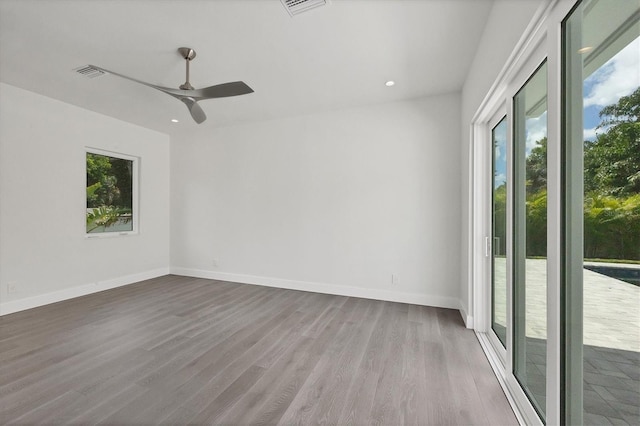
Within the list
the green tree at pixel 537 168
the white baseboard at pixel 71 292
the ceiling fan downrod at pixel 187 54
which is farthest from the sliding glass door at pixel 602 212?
the white baseboard at pixel 71 292

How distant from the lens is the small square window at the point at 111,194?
13.3 feet

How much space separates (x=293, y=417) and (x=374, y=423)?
475 millimetres

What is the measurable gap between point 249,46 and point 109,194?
11.8ft

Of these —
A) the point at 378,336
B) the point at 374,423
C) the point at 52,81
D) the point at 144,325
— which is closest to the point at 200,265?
the point at 144,325

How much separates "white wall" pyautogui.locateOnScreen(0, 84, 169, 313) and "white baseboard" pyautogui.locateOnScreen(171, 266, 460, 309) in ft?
3.85

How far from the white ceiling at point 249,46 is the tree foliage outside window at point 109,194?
999 mm

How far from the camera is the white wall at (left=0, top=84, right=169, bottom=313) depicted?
319cm

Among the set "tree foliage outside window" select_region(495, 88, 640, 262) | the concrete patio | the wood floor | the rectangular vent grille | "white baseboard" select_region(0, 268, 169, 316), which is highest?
the rectangular vent grille

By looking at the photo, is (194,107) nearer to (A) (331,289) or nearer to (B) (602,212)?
(A) (331,289)

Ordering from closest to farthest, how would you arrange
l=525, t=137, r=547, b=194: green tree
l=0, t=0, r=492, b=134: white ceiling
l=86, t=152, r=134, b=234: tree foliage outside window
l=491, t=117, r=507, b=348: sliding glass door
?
l=525, t=137, r=547, b=194: green tree → l=0, t=0, r=492, b=134: white ceiling → l=491, t=117, r=507, b=348: sliding glass door → l=86, t=152, r=134, b=234: tree foliage outside window

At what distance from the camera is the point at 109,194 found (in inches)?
169

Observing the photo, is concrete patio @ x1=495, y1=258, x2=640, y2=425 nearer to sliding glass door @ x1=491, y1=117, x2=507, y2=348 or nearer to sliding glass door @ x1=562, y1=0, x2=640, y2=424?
sliding glass door @ x1=562, y1=0, x2=640, y2=424

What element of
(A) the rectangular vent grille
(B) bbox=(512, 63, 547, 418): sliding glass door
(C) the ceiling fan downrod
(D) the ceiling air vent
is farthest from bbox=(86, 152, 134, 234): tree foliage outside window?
(B) bbox=(512, 63, 547, 418): sliding glass door

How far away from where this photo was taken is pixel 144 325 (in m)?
2.84
